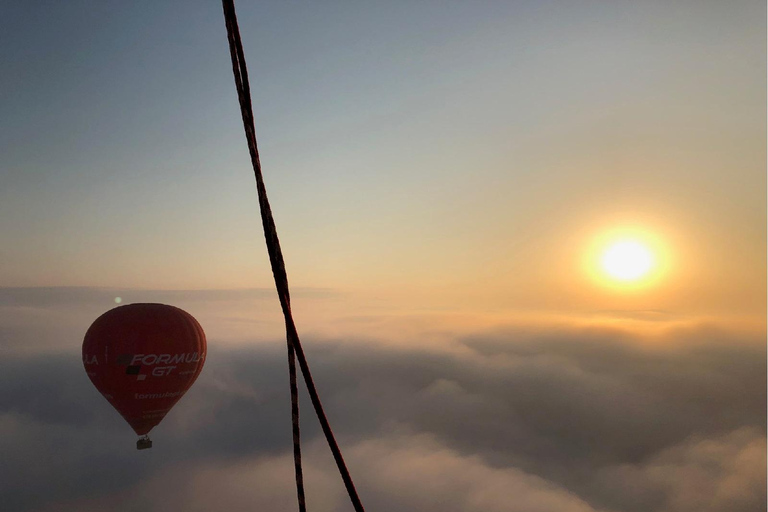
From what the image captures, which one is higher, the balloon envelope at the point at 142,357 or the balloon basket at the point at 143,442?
the balloon envelope at the point at 142,357

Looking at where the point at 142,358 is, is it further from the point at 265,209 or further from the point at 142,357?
the point at 265,209

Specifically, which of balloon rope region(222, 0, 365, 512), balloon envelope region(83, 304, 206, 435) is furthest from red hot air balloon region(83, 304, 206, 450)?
balloon rope region(222, 0, 365, 512)

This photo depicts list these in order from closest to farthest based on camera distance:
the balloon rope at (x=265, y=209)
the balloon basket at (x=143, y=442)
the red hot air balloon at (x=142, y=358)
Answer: the balloon rope at (x=265, y=209), the red hot air balloon at (x=142, y=358), the balloon basket at (x=143, y=442)

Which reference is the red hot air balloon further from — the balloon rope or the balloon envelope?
the balloon rope

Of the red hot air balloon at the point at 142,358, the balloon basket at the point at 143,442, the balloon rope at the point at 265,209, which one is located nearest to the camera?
the balloon rope at the point at 265,209

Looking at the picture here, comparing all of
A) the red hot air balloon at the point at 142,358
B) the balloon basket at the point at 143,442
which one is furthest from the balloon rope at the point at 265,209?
the balloon basket at the point at 143,442

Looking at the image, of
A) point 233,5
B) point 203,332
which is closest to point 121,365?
point 203,332

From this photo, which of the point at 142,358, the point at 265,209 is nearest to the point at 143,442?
the point at 142,358

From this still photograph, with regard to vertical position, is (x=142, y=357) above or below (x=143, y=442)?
above

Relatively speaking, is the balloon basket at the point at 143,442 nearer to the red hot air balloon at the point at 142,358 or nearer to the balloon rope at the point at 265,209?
the red hot air balloon at the point at 142,358
